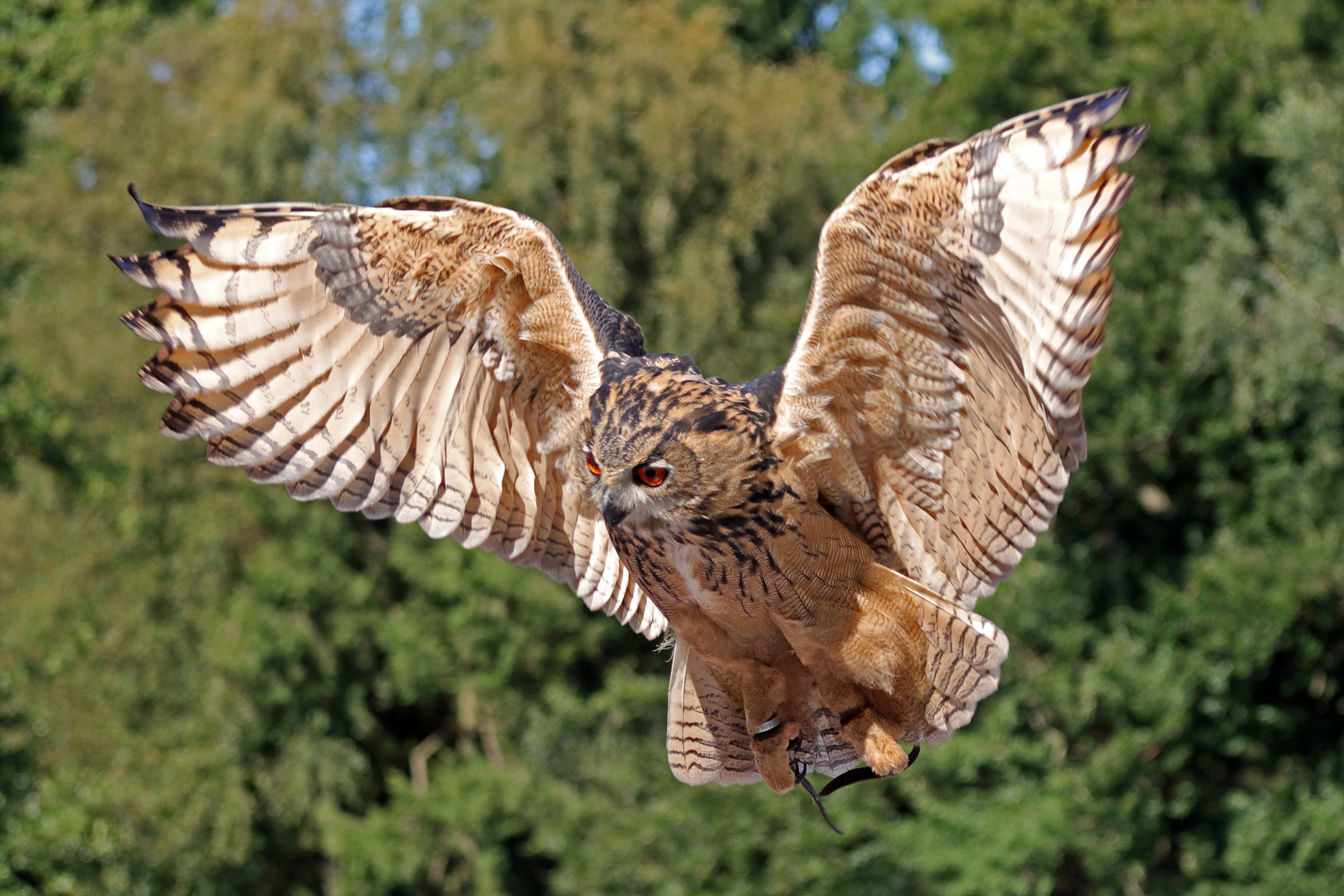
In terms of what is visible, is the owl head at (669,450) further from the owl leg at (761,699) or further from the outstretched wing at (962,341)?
the owl leg at (761,699)

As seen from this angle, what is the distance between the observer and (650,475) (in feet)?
11.6

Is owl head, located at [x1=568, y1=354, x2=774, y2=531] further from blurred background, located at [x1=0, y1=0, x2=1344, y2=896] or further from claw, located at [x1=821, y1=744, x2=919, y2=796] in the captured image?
blurred background, located at [x1=0, y1=0, x2=1344, y2=896]

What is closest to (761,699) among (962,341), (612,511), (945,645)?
(945,645)

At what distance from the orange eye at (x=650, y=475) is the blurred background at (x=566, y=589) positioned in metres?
6.88

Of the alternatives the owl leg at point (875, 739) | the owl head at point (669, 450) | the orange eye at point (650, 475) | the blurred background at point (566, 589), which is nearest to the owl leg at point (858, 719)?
the owl leg at point (875, 739)

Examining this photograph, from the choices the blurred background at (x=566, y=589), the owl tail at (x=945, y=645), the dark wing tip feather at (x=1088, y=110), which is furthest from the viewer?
the blurred background at (x=566, y=589)

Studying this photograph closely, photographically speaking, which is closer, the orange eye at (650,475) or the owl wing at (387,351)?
the orange eye at (650,475)

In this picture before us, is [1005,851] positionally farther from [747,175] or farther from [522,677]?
[747,175]

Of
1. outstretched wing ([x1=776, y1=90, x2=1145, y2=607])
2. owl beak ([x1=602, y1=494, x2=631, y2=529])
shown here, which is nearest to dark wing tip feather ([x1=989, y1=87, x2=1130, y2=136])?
outstretched wing ([x1=776, y1=90, x2=1145, y2=607])

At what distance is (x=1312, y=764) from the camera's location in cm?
1400

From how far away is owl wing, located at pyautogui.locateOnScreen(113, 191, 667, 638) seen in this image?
12.8 feet

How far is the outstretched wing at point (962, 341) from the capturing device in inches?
122

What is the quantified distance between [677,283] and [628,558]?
13.0m

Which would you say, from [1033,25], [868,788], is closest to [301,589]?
[868,788]
